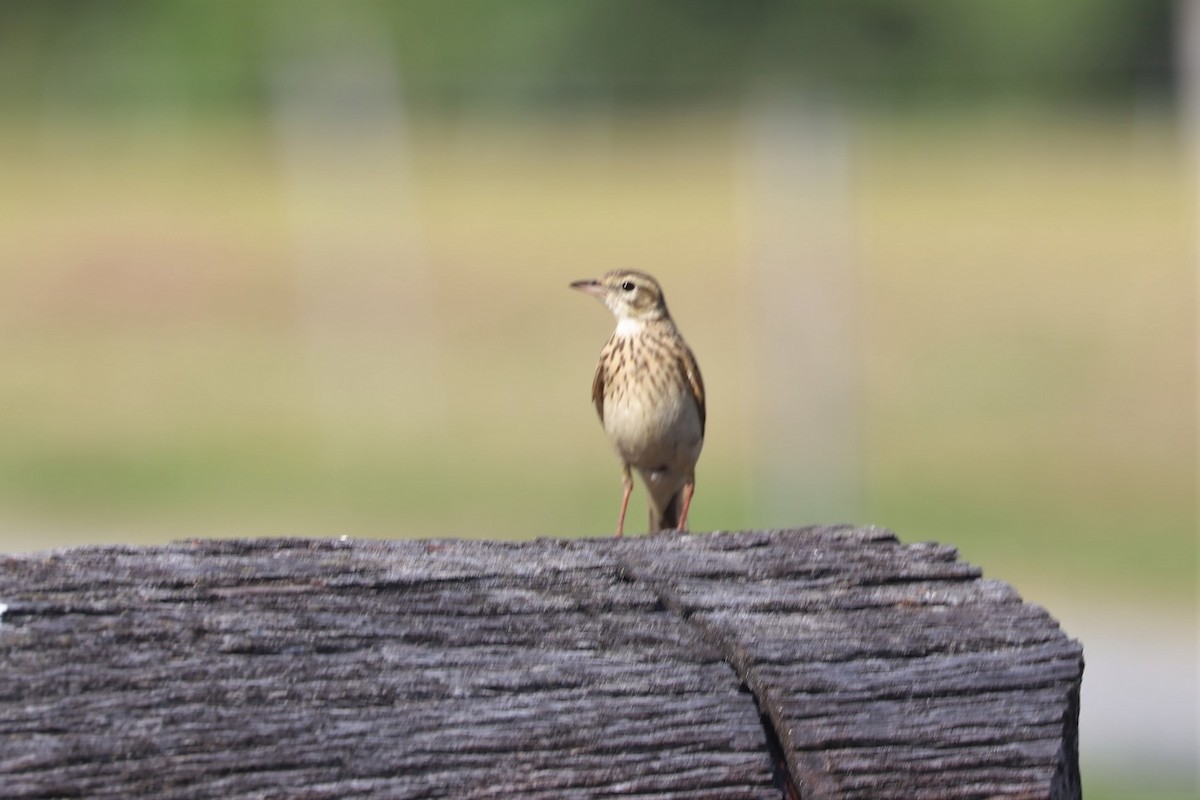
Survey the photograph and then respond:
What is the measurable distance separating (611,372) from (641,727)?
4.04 metres

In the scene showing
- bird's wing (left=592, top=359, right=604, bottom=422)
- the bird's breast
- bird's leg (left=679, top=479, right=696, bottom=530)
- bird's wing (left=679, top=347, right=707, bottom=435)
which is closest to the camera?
bird's leg (left=679, top=479, right=696, bottom=530)

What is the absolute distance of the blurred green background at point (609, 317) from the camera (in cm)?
1298

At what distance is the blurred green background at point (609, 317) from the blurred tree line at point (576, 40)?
0.17 m

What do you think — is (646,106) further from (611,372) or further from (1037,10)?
(611,372)

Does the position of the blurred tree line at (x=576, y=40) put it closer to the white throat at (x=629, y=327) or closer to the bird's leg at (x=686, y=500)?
the white throat at (x=629, y=327)

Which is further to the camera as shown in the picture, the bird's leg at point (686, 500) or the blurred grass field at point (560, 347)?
the blurred grass field at point (560, 347)

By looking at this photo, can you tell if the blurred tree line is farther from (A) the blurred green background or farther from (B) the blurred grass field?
(B) the blurred grass field

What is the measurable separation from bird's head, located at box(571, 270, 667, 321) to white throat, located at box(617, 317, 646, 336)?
0.05 feet

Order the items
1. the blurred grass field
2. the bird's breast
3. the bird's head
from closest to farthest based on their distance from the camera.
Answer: the bird's breast, the bird's head, the blurred grass field

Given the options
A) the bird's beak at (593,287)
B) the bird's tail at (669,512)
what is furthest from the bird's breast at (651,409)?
the bird's beak at (593,287)

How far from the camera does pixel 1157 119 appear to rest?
27062 mm

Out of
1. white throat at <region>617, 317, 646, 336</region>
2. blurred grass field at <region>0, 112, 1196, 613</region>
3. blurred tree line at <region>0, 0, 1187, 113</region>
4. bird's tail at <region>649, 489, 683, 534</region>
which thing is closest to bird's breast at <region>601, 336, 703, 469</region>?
white throat at <region>617, 317, 646, 336</region>

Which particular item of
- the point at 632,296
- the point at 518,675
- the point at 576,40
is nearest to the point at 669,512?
the point at 632,296

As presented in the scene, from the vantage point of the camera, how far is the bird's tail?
7059 millimetres
